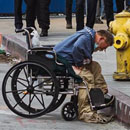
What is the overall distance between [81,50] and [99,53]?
4.19 meters

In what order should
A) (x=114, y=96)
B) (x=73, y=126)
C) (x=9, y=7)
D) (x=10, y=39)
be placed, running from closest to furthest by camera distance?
(x=73, y=126) < (x=114, y=96) < (x=10, y=39) < (x=9, y=7)

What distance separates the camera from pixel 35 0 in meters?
11.7

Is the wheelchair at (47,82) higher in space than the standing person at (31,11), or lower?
lower

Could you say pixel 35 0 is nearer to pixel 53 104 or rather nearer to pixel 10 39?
pixel 10 39

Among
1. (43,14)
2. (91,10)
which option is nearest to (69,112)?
(91,10)

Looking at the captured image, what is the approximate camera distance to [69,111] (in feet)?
20.2

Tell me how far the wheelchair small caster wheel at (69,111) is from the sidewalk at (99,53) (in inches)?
19.0

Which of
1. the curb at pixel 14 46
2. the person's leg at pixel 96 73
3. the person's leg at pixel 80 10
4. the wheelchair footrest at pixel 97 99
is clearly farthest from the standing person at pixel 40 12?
the wheelchair footrest at pixel 97 99

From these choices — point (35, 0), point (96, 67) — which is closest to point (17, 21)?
point (35, 0)

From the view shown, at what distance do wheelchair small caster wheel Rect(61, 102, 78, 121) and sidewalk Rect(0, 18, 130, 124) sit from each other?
483 mm

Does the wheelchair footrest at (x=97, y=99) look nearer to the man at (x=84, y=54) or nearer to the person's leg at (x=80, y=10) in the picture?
the man at (x=84, y=54)

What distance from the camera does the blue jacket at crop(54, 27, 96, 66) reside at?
20.0 ft

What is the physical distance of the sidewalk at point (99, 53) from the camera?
247 inches

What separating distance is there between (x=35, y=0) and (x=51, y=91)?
579 cm
